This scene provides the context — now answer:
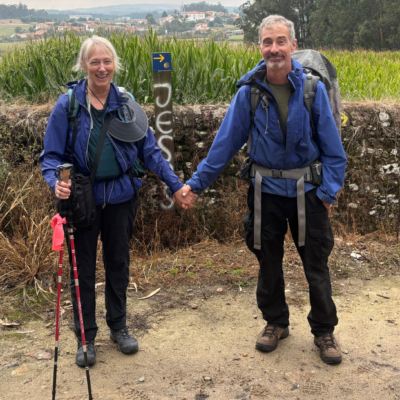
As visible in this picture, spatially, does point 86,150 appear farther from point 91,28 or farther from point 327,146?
point 91,28

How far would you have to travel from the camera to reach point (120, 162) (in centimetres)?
304

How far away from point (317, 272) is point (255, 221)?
1.76ft

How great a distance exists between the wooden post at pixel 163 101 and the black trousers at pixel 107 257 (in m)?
1.85

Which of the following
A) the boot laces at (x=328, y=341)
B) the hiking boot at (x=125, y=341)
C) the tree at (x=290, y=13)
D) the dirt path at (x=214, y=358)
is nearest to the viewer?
the dirt path at (x=214, y=358)

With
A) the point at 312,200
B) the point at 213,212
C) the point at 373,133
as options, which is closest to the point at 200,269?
the point at 213,212

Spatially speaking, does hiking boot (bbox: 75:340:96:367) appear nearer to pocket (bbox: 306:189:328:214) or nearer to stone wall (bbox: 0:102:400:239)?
pocket (bbox: 306:189:328:214)

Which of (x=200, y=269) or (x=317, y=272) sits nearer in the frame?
(x=317, y=272)

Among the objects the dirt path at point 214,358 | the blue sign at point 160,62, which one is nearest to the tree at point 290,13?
the blue sign at point 160,62

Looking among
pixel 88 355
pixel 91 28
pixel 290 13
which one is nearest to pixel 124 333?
pixel 88 355

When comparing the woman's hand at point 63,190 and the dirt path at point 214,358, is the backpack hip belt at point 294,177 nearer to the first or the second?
the dirt path at point 214,358

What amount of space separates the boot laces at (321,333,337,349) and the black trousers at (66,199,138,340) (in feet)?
4.68

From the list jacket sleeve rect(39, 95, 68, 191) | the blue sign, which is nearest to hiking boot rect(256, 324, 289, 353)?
jacket sleeve rect(39, 95, 68, 191)

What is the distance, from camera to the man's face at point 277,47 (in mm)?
2894

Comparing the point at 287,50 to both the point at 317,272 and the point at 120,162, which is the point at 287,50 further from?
the point at 317,272
